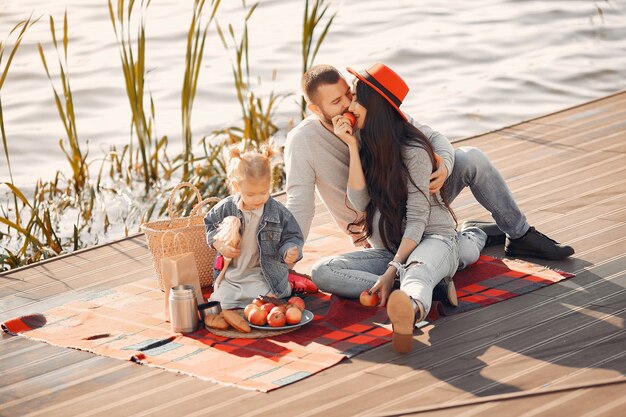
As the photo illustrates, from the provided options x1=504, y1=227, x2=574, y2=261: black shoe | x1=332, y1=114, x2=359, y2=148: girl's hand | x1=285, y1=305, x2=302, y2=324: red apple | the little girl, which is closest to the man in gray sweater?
x1=504, y1=227, x2=574, y2=261: black shoe

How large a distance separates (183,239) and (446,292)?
97cm

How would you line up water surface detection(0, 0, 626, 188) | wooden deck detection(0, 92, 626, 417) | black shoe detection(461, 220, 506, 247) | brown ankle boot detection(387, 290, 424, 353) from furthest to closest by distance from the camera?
1. water surface detection(0, 0, 626, 188)
2. black shoe detection(461, 220, 506, 247)
3. brown ankle boot detection(387, 290, 424, 353)
4. wooden deck detection(0, 92, 626, 417)

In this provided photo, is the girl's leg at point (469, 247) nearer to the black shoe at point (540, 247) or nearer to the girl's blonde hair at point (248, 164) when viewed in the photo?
the black shoe at point (540, 247)

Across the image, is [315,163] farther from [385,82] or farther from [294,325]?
[294,325]

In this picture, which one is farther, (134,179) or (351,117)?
(134,179)

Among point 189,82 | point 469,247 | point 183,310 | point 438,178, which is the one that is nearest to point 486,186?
point 469,247

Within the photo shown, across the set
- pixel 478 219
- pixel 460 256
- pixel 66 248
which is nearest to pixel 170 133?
pixel 66 248

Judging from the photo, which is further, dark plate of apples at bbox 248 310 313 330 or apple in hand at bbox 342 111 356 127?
apple in hand at bbox 342 111 356 127

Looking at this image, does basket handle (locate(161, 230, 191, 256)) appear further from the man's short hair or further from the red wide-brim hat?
the red wide-brim hat

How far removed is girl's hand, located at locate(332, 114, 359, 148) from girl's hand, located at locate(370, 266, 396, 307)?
45 cm

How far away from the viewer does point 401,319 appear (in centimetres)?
330

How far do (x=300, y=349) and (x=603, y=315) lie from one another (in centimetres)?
97

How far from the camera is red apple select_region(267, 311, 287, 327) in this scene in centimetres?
355

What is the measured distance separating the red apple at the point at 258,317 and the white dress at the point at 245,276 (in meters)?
0.17
